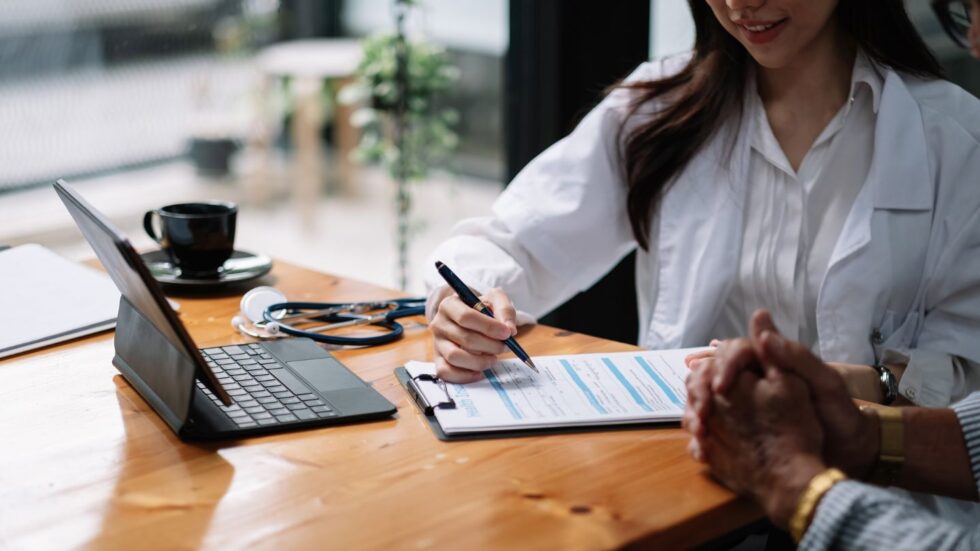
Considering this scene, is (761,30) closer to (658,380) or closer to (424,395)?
(658,380)

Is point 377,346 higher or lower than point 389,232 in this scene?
higher

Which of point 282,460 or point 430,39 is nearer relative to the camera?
point 282,460

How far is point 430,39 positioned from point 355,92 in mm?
→ 506

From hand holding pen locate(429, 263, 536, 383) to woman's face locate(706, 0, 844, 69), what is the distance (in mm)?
526

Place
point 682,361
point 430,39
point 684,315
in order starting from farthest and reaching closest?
point 430,39 → point 684,315 → point 682,361

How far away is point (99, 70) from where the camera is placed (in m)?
3.53

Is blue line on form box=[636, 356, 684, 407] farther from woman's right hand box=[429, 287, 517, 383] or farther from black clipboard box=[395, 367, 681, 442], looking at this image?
woman's right hand box=[429, 287, 517, 383]

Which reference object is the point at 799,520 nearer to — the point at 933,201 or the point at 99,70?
the point at 933,201

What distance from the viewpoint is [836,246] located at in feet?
5.09

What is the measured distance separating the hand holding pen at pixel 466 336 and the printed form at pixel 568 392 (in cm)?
2

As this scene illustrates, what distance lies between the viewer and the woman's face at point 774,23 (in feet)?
4.90

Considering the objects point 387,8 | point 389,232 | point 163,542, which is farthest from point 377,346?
point 389,232

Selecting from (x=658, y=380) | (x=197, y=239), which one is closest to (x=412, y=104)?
(x=197, y=239)

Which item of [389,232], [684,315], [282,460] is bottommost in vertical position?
[389,232]
